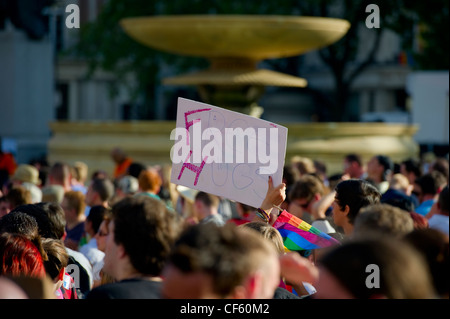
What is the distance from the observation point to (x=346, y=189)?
6.08 m

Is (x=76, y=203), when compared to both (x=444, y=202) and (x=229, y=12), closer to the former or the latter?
(x=444, y=202)

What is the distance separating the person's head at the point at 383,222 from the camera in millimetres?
4270

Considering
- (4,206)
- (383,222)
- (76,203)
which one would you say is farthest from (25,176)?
(383,222)

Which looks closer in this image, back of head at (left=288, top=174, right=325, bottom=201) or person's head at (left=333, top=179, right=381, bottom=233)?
person's head at (left=333, top=179, right=381, bottom=233)

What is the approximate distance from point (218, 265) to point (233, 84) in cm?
1652

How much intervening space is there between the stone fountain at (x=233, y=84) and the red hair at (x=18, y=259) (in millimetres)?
13010

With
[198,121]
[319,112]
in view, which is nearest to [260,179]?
[198,121]

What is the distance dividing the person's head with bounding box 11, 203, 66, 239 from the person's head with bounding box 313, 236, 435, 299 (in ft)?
10.1

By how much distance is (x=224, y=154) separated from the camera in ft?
19.4

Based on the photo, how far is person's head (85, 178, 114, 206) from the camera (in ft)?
29.3

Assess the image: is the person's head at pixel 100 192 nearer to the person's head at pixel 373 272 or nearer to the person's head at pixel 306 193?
the person's head at pixel 306 193

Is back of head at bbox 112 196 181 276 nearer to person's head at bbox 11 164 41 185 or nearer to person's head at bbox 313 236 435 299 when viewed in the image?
person's head at bbox 313 236 435 299

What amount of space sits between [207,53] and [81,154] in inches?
131

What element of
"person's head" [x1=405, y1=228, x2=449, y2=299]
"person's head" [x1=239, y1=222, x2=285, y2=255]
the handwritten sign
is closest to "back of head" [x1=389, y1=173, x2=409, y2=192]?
the handwritten sign
